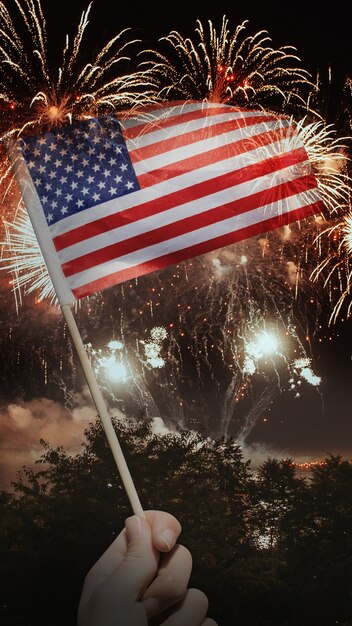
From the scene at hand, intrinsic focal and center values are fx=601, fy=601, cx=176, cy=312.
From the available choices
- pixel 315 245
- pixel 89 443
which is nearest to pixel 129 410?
pixel 89 443

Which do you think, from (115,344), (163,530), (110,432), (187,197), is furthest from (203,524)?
(163,530)

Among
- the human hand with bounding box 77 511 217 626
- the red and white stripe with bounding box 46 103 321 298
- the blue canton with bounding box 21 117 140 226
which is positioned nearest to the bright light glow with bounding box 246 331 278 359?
the red and white stripe with bounding box 46 103 321 298

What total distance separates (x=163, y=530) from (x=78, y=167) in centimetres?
293

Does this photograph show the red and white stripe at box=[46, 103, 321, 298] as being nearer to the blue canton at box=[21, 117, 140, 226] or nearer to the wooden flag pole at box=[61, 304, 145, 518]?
the blue canton at box=[21, 117, 140, 226]

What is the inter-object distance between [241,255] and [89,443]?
33.1 ft

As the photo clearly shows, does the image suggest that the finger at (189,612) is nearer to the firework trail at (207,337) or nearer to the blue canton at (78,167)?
the blue canton at (78,167)

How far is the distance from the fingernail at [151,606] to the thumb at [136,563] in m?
0.05

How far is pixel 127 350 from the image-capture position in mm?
21953

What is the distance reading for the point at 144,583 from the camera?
92.3 inches

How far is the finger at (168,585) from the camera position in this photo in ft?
7.80

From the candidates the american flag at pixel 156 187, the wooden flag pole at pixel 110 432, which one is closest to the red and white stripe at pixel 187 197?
the american flag at pixel 156 187

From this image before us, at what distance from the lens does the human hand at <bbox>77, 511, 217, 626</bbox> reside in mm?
2160

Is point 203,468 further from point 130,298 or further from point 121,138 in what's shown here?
point 121,138

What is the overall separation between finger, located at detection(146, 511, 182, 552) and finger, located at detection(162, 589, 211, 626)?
0.21 m
